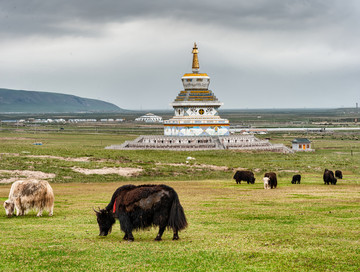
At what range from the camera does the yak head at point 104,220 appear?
16.1 metres

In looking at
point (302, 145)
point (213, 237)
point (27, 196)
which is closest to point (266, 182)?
point (27, 196)

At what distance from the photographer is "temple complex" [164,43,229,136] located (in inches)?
3241

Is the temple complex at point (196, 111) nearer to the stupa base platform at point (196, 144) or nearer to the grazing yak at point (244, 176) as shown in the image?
the stupa base platform at point (196, 144)

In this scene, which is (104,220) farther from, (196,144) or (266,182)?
(196,144)

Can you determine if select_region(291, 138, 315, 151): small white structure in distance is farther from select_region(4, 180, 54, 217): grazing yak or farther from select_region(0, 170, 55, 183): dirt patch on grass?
select_region(4, 180, 54, 217): grazing yak

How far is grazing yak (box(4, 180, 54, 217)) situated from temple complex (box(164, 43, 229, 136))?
6161cm

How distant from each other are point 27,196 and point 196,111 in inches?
2512

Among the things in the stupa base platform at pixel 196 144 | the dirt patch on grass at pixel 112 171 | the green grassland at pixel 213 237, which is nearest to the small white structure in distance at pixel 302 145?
the stupa base platform at pixel 196 144

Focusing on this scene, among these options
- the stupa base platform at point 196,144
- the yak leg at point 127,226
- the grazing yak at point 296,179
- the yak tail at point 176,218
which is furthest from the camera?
the stupa base platform at point 196,144

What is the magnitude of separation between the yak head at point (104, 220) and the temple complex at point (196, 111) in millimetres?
66128

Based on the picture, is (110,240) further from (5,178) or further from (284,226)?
(5,178)

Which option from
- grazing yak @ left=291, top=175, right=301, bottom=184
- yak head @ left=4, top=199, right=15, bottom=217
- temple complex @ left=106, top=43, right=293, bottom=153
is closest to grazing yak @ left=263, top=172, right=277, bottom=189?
grazing yak @ left=291, top=175, right=301, bottom=184

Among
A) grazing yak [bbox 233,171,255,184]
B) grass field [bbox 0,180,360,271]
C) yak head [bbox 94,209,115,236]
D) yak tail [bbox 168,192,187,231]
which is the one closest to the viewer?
grass field [bbox 0,180,360,271]

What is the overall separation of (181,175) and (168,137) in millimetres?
29528
